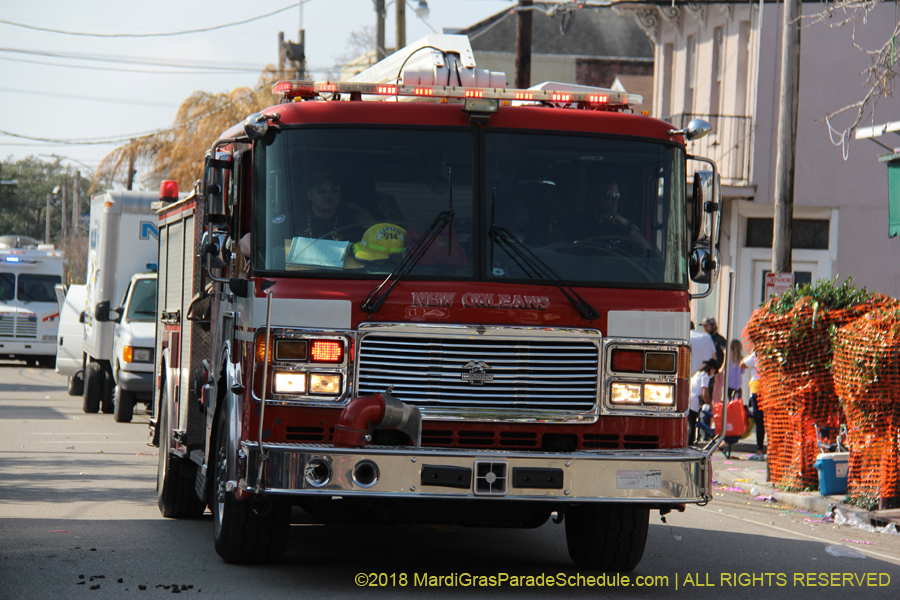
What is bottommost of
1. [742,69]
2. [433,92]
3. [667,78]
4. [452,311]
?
[452,311]

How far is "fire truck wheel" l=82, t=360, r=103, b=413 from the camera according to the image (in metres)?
21.1

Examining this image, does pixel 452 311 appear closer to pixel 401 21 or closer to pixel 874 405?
pixel 874 405

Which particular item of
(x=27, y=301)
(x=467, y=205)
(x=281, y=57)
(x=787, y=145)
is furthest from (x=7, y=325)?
(x=467, y=205)

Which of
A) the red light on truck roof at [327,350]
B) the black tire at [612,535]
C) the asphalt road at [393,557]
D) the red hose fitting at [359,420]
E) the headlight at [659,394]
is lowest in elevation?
the asphalt road at [393,557]

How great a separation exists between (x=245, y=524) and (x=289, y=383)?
3.85 ft

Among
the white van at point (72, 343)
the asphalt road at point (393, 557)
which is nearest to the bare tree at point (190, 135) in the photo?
the white van at point (72, 343)

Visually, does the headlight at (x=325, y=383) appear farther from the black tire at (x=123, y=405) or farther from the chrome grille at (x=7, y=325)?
the chrome grille at (x=7, y=325)

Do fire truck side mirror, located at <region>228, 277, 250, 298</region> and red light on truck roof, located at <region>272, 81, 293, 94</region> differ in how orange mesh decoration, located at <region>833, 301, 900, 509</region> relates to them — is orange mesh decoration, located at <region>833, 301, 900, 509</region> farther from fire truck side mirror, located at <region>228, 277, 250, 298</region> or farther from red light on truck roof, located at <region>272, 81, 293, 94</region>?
fire truck side mirror, located at <region>228, 277, 250, 298</region>

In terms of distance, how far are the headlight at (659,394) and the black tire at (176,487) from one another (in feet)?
13.2

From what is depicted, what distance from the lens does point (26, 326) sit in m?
33.5

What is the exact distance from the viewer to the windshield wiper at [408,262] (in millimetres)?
7020

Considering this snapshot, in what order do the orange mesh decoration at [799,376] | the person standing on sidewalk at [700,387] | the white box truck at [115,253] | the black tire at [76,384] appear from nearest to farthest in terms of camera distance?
the orange mesh decoration at [799,376] → the person standing on sidewalk at [700,387] → the white box truck at [115,253] → the black tire at [76,384]

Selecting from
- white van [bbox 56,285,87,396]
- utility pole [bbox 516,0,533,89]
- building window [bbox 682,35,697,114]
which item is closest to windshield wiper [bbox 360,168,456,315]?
utility pole [bbox 516,0,533,89]

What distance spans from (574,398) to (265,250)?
1.92 meters
